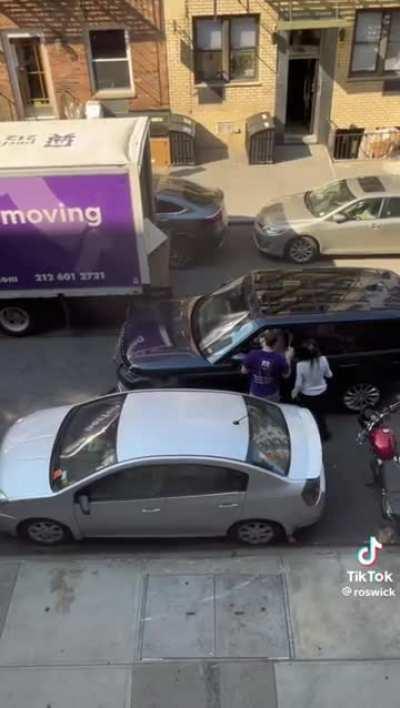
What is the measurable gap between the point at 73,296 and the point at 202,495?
15.1 ft

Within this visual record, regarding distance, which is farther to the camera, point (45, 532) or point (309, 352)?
point (309, 352)

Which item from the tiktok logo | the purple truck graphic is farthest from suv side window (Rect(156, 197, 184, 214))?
the tiktok logo

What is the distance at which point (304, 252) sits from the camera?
11.4 metres

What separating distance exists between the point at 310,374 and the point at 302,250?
5.11 metres

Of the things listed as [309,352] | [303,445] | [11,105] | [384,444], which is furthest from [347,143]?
[303,445]

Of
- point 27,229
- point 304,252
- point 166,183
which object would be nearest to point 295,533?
point 27,229

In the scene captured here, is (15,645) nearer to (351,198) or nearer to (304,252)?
(304,252)

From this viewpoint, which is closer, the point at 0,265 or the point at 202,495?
the point at 202,495

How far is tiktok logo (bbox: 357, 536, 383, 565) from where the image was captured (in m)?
5.90

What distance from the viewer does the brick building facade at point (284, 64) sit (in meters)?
14.4

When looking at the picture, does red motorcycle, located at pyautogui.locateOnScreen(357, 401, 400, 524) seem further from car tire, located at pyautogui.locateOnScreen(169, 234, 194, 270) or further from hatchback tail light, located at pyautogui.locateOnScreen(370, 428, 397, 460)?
car tire, located at pyautogui.locateOnScreen(169, 234, 194, 270)

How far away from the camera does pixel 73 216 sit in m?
8.40

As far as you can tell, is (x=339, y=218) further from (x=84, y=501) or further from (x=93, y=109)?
(x=93, y=109)

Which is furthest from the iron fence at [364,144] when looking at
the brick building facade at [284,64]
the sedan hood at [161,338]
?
the sedan hood at [161,338]
